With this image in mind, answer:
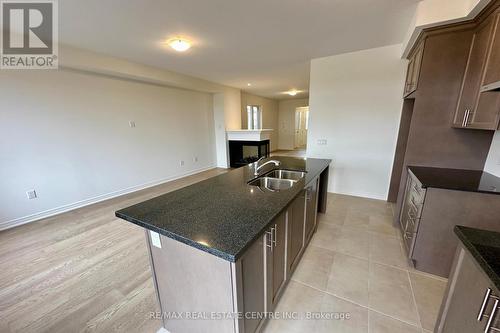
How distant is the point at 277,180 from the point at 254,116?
22.1ft

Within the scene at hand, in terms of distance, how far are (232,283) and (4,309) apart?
205 centimetres

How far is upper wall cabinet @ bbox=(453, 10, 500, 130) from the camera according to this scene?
1552 millimetres

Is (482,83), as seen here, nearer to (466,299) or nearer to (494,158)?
(494,158)

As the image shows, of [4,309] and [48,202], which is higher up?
[48,202]

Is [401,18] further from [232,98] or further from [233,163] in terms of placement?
[233,163]

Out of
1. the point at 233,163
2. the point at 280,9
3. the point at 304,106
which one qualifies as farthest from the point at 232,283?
the point at 304,106

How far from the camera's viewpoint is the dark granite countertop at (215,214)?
0.89 m

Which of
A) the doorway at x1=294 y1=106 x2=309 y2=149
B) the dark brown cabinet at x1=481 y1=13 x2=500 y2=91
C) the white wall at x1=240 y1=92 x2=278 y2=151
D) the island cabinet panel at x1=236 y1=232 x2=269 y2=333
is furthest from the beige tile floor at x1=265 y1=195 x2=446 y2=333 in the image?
the doorway at x1=294 y1=106 x2=309 y2=149

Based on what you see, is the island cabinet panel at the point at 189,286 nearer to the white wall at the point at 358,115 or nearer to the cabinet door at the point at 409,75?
the cabinet door at the point at 409,75

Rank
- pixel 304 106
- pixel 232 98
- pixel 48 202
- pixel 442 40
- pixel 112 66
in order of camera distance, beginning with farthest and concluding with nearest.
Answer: pixel 304 106, pixel 232 98, pixel 112 66, pixel 48 202, pixel 442 40

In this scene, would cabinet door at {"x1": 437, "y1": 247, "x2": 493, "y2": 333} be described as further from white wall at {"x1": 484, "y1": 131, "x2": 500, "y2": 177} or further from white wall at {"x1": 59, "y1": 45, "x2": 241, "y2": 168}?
white wall at {"x1": 59, "y1": 45, "x2": 241, "y2": 168}

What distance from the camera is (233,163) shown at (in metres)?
6.32

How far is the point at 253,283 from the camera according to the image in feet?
3.50

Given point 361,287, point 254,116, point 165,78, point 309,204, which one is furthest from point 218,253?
point 254,116
